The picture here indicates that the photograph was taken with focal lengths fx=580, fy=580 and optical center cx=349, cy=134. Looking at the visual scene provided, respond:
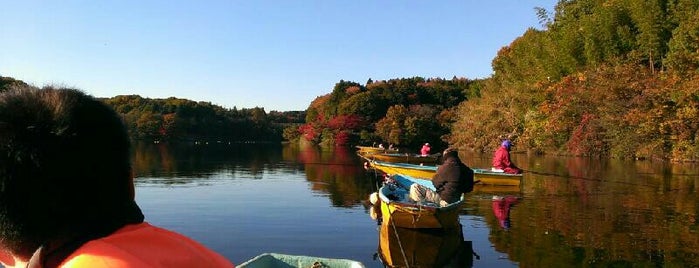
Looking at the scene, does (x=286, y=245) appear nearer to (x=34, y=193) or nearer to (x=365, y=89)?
(x=34, y=193)

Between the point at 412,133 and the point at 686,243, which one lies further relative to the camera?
the point at 412,133

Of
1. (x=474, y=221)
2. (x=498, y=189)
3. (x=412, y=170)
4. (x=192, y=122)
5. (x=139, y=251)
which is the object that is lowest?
(x=474, y=221)

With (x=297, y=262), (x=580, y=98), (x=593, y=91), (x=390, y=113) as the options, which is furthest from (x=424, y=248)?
(x=390, y=113)

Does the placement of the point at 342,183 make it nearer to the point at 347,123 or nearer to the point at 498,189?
the point at 498,189

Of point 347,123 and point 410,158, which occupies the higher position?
point 347,123

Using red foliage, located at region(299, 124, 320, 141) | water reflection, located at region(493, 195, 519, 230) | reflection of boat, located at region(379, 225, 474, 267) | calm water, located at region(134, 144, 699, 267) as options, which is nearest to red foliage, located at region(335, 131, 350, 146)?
red foliage, located at region(299, 124, 320, 141)

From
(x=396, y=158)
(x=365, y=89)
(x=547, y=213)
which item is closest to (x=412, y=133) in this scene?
(x=365, y=89)

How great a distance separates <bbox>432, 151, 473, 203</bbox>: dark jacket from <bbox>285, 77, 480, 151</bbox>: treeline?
51794 mm

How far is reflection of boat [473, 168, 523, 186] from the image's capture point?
19375 mm

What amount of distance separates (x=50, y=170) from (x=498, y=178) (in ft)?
62.8

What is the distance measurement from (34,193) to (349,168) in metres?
29.5

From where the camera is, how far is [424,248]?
9945 mm

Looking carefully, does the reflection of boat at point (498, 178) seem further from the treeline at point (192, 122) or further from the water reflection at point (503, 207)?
the treeline at point (192, 122)

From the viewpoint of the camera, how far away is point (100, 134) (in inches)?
59.9
